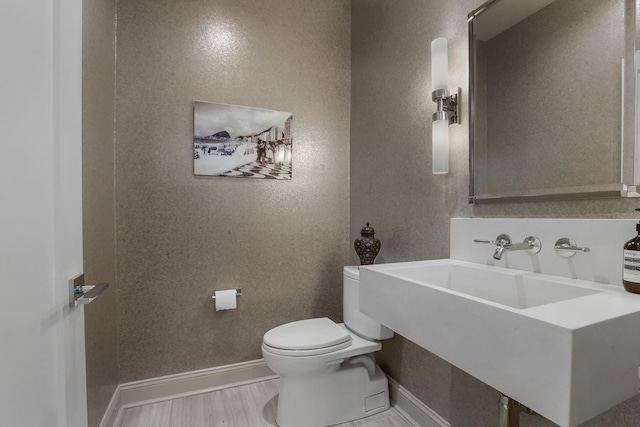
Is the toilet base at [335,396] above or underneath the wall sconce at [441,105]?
underneath

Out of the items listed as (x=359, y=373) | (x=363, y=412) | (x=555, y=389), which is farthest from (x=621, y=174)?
(x=363, y=412)

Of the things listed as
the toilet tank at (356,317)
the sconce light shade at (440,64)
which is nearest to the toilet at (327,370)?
the toilet tank at (356,317)

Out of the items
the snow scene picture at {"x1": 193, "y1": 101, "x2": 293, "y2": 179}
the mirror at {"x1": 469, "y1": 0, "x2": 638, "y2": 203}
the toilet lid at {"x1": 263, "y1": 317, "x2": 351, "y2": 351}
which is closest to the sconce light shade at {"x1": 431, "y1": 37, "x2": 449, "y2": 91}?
the mirror at {"x1": 469, "y1": 0, "x2": 638, "y2": 203}

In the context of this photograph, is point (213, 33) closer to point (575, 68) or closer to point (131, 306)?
point (131, 306)

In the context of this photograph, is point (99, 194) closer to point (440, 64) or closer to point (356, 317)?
point (356, 317)

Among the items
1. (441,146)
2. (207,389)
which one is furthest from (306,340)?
(441,146)

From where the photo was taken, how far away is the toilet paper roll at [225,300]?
1.85m

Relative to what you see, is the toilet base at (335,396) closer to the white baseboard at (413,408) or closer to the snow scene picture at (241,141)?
the white baseboard at (413,408)

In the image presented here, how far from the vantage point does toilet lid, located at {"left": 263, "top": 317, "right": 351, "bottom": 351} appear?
1493mm

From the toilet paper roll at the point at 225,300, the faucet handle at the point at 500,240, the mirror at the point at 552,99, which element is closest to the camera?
the mirror at the point at 552,99

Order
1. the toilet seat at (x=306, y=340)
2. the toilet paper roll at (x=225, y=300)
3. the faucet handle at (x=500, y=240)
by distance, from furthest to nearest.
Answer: the toilet paper roll at (x=225, y=300) → the toilet seat at (x=306, y=340) → the faucet handle at (x=500, y=240)

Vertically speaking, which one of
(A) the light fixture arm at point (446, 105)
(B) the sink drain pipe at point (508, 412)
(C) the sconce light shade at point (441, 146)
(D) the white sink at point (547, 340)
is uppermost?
(A) the light fixture arm at point (446, 105)

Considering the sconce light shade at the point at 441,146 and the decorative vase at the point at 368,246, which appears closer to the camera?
the sconce light shade at the point at 441,146

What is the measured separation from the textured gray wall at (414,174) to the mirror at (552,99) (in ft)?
0.21
